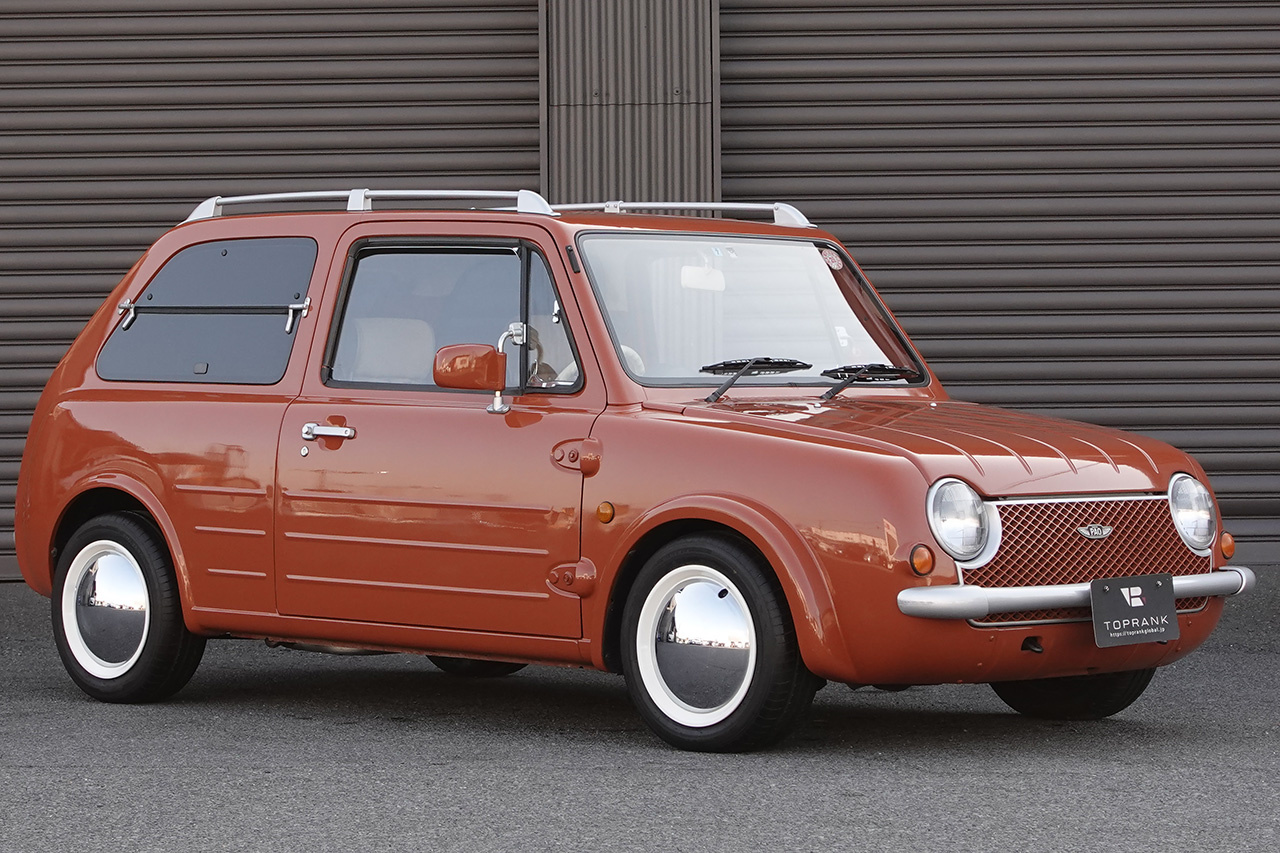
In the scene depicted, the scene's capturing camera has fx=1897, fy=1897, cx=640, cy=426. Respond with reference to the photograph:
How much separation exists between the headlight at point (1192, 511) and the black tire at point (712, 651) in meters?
1.22

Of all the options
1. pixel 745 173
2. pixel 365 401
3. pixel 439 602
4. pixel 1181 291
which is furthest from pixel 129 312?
pixel 1181 291

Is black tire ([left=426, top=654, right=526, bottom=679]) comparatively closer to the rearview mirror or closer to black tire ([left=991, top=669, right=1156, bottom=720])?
the rearview mirror

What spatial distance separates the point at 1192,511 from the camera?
225 inches

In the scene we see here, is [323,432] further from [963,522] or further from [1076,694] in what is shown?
→ [1076,694]

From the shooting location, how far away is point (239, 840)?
4.35 m

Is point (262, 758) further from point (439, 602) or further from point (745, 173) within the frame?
point (745, 173)

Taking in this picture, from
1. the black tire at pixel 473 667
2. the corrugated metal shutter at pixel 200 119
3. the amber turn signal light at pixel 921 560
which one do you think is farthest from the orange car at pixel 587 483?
the corrugated metal shutter at pixel 200 119

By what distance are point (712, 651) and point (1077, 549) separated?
1.07 m

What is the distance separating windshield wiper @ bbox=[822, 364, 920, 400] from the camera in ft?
20.4

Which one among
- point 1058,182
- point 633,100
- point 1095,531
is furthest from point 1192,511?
point 633,100

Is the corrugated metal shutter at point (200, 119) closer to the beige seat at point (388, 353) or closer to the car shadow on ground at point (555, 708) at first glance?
the car shadow on ground at point (555, 708)

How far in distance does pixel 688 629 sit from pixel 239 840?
1.60 metres

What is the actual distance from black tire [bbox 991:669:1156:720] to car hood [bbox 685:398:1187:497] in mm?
728

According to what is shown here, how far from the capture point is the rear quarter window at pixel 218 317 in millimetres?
6641
